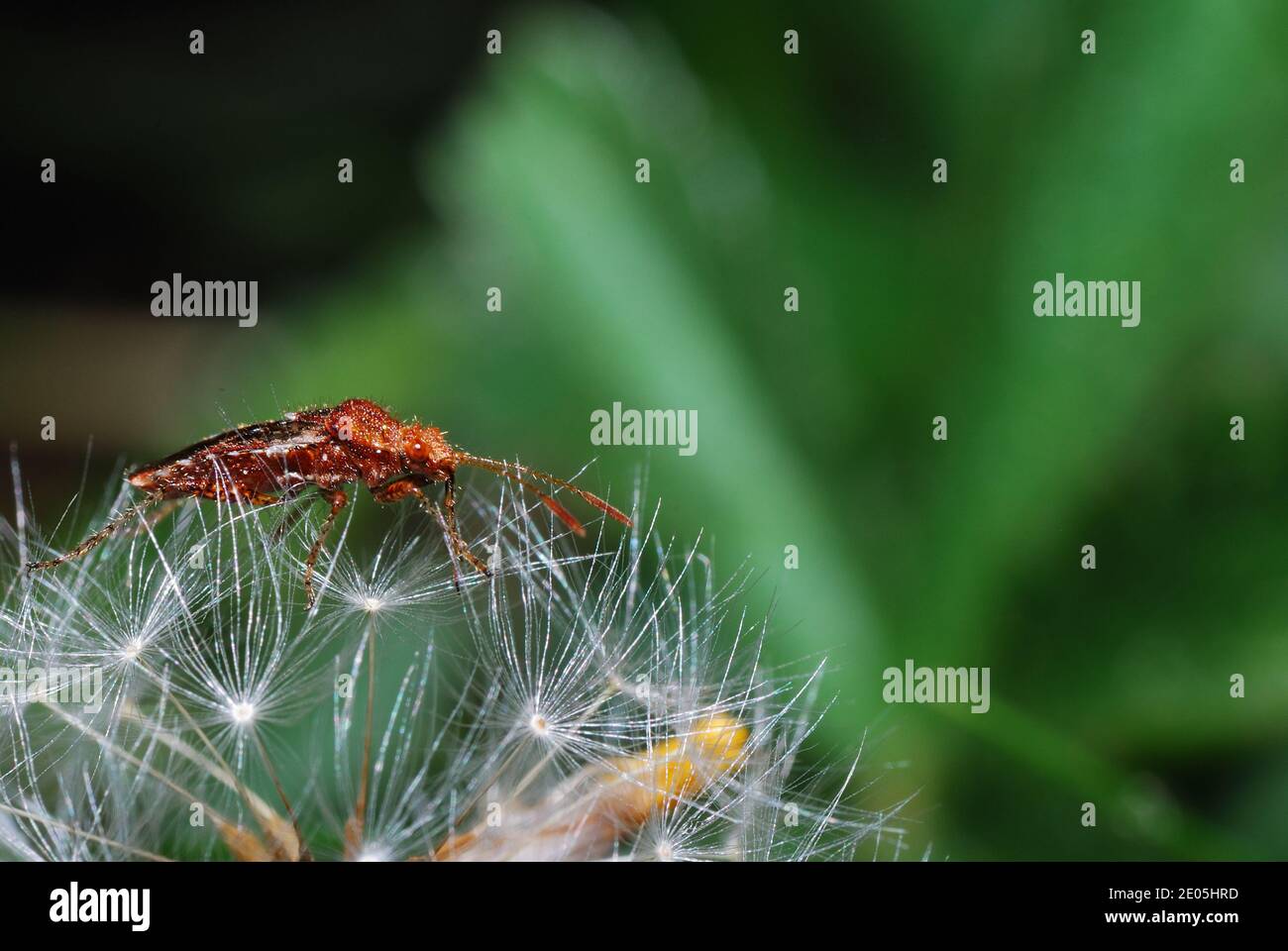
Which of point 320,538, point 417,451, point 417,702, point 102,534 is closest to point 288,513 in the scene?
point 320,538

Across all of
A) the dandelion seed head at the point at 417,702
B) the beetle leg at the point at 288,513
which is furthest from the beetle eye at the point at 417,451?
the beetle leg at the point at 288,513

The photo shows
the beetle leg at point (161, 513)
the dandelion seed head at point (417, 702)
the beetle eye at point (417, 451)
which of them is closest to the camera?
the dandelion seed head at point (417, 702)

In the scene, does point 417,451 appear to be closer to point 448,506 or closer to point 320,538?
point 448,506

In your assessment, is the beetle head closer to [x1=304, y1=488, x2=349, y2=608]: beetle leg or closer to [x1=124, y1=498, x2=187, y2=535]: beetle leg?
[x1=304, y1=488, x2=349, y2=608]: beetle leg

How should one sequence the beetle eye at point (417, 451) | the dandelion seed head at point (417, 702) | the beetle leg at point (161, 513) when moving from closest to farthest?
the dandelion seed head at point (417, 702)
the beetle eye at point (417, 451)
the beetle leg at point (161, 513)

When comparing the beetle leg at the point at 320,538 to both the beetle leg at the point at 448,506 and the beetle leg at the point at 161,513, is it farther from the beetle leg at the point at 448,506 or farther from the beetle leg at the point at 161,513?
the beetle leg at the point at 161,513

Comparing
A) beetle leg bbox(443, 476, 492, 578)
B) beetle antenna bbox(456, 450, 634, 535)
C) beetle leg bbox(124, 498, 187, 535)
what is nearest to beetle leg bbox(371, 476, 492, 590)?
beetle leg bbox(443, 476, 492, 578)

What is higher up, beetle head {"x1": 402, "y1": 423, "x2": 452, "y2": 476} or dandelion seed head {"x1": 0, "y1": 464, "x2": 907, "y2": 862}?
beetle head {"x1": 402, "y1": 423, "x2": 452, "y2": 476}
